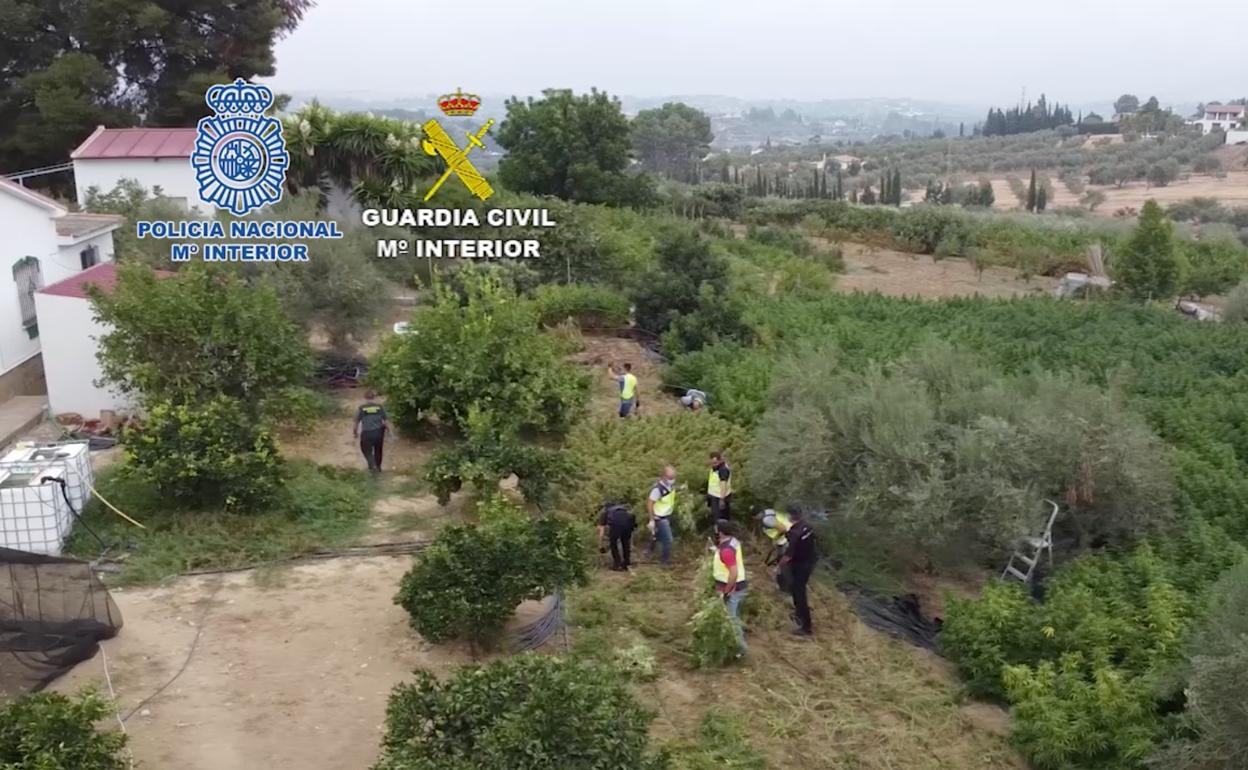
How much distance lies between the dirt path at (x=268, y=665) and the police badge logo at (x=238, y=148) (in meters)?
12.0

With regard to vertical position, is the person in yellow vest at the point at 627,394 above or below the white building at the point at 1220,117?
below

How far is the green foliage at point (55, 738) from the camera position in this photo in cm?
580

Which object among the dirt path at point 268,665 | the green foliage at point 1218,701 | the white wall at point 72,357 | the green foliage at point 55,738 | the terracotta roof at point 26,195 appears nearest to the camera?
the green foliage at point 55,738

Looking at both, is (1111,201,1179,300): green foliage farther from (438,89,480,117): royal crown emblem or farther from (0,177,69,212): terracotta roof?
(0,177,69,212): terracotta roof

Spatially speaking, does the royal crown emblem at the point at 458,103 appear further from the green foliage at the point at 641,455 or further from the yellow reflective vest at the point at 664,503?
the yellow reflective vest at the point at 664,503

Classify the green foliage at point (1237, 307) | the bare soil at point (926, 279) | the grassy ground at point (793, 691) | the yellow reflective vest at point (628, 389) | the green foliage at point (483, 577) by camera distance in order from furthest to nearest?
the bare soil at point (926, 279) < the green foliage at point (1237, 307) < the yellow reflective vest at point (628, 389) < the green foliage at point (483, 577) < the grassy ground at point (793, 691)

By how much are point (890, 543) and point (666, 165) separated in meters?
78.1

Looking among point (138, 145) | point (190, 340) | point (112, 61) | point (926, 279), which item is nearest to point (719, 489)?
point (190, 340)

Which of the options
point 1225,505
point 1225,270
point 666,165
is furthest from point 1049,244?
point 666,165

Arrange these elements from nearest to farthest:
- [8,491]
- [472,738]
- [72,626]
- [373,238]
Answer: [472,738] < [72,626] < [8,491] < [373,238]

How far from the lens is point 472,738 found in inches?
235

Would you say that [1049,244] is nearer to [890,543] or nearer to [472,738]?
[890,543]

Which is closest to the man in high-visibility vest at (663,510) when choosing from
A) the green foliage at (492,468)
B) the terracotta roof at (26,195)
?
the green foliage at (492,468)

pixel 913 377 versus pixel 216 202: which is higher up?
pixel 216 202
